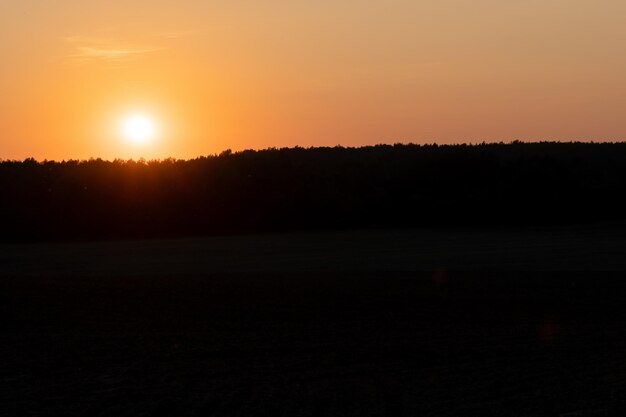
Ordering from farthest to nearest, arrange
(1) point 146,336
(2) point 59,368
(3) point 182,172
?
(3) point 182,172 < (1) point 146,336 < (2) point 59,368

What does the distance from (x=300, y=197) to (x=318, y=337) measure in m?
36.8

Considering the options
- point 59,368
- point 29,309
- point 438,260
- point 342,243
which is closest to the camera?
point 59,368

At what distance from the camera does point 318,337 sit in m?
15.8

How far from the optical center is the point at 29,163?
66.8 m

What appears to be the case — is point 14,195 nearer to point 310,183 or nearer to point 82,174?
point 82,174

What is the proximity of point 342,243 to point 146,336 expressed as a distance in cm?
2379

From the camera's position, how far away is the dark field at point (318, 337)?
36.7 ft

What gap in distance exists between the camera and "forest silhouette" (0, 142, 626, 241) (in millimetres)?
49531

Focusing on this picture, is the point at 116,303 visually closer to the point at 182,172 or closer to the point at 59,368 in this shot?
the point at 59,368

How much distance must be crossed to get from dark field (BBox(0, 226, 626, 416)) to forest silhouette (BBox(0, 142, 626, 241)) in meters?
17.8

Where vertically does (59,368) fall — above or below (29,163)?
below

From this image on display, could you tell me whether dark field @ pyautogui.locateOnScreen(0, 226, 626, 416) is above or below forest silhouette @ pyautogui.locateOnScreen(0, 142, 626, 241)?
below

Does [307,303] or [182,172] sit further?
[182,172]

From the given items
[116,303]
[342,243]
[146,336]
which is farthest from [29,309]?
[342,243]
